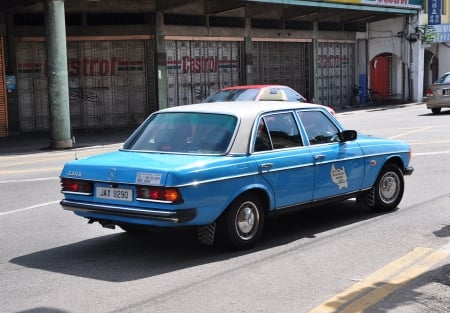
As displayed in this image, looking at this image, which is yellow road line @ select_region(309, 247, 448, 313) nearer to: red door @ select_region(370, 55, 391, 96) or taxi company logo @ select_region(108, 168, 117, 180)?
taxi company logo @ select_region(108, 168, 117, 180)

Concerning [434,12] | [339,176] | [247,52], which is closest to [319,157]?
[339,176]

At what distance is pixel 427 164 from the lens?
483 inches

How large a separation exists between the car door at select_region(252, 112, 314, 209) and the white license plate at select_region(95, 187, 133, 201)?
1.34m

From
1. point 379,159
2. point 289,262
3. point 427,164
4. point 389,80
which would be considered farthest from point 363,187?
point 389,80

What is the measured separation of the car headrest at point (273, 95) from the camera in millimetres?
16781

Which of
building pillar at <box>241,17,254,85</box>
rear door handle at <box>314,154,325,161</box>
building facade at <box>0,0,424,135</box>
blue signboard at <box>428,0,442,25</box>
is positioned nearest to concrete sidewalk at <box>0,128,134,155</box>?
building facade at <box>0,0,424,135</box>

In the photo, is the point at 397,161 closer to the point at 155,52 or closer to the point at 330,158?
the point at 330,158

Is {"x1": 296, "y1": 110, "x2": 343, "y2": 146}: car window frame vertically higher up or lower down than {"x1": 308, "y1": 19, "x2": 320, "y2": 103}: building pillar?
lower down

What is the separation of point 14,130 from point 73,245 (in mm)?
17112

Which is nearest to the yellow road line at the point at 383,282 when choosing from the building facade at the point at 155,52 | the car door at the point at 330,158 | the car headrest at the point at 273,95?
the car door at the point at 330,158

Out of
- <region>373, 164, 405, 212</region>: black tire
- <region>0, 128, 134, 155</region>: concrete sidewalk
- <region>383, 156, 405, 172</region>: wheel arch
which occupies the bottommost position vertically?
<region>0, 128, 134, 155</region>: concrete sidewalk

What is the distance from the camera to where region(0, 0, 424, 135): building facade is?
2295 cm

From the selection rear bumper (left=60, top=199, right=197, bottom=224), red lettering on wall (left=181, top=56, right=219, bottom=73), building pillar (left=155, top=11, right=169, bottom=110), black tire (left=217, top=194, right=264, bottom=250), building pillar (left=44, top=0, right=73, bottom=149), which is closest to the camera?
rear bumper (left=60, top=199, right=197, bottom=224)

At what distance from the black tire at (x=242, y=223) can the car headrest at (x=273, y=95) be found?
10348 millimetres
